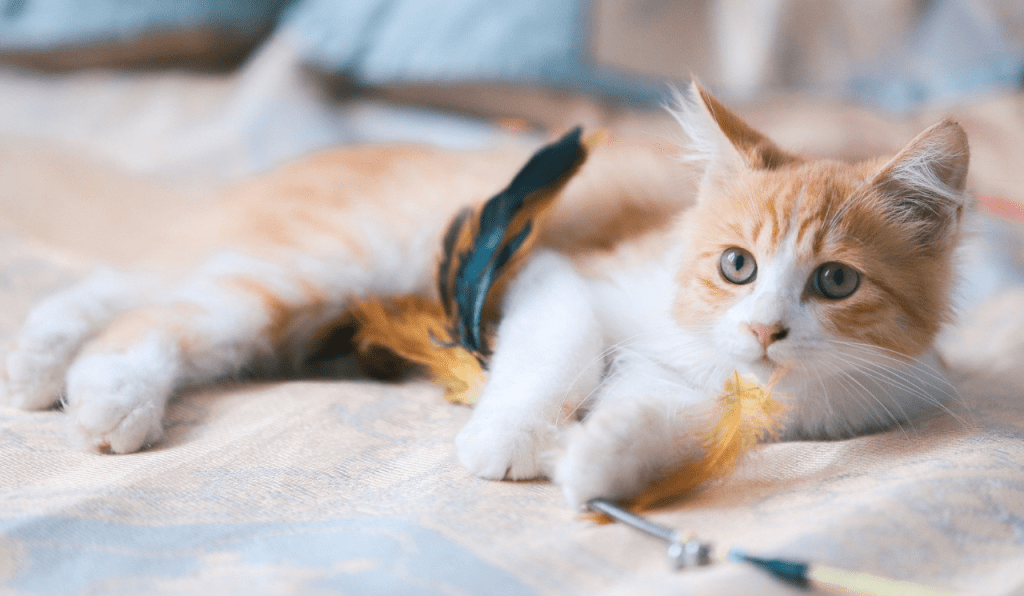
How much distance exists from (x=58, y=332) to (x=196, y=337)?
0.78 feet

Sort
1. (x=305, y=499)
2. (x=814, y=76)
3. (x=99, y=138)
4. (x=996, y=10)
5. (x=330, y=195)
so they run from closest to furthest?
(x=305, y=499) < (x=330, y=195) < (x=996, y=10) < (x=814, y=76) < (x=99, y=138)

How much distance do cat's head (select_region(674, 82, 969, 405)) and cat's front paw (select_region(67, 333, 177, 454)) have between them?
30.4 inches

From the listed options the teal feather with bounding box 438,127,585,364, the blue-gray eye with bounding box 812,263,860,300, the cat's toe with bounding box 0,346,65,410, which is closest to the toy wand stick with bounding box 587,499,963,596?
the blue-gray eye with bounding box 812,263,860,300

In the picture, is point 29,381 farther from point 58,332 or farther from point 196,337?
point 196,337

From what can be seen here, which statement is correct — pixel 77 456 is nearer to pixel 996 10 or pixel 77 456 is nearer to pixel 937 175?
pixel 937 175

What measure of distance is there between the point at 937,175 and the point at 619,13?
1353 millimetres

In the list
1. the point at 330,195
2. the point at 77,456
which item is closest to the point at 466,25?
the point at 330,195

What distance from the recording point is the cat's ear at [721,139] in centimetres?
109

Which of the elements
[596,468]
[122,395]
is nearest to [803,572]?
[596,468]

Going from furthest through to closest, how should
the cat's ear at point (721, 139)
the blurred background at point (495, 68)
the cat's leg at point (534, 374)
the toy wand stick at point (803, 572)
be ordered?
the blurred background at point (495, 68)
the cat's ear at point (721, 139)
the cat's leg at point (534, 374)
the toy wand stick at point (803, 572)

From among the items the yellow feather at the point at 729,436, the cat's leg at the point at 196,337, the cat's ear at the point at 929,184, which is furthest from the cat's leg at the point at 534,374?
the cat's ear at the point at 929,184

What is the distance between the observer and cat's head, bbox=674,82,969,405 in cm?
94

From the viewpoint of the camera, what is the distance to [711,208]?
1.12m

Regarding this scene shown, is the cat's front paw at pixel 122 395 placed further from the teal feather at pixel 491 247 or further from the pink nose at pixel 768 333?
the pink nose at pixel 768 333
